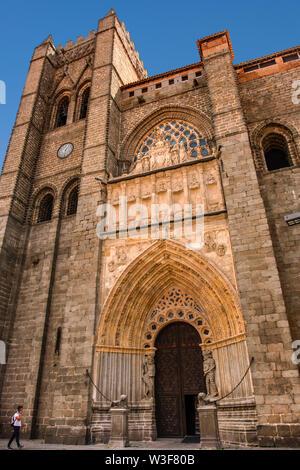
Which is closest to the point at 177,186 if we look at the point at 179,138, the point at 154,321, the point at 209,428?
the point at 179,138

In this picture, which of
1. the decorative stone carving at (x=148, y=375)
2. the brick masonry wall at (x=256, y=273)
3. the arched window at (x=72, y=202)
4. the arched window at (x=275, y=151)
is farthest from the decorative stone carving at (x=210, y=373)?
the arched window at (x=72, y=202)

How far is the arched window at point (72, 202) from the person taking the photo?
12.3m

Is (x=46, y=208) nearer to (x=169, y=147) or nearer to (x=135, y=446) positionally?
(x=169, y=147)

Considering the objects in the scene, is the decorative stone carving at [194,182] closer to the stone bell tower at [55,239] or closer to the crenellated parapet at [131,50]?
the stone bell tower at [55,239]

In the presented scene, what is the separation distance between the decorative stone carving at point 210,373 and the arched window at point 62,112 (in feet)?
38.9

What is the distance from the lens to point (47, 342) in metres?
9.91

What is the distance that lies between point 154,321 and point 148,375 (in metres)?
1.40

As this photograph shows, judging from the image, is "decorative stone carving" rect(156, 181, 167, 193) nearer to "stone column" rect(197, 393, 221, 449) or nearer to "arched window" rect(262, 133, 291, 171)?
"arched window" rect(262, 133, 291, 171)

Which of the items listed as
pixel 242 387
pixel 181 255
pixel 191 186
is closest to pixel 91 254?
pixel 181 255

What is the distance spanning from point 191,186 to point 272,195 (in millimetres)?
2242

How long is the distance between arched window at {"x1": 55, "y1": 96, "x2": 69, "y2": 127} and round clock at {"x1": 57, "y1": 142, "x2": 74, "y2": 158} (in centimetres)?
211

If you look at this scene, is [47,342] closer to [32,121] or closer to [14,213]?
[14,213]

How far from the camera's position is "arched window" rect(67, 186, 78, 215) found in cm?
1229

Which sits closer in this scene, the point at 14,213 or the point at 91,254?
the point at 91,254
